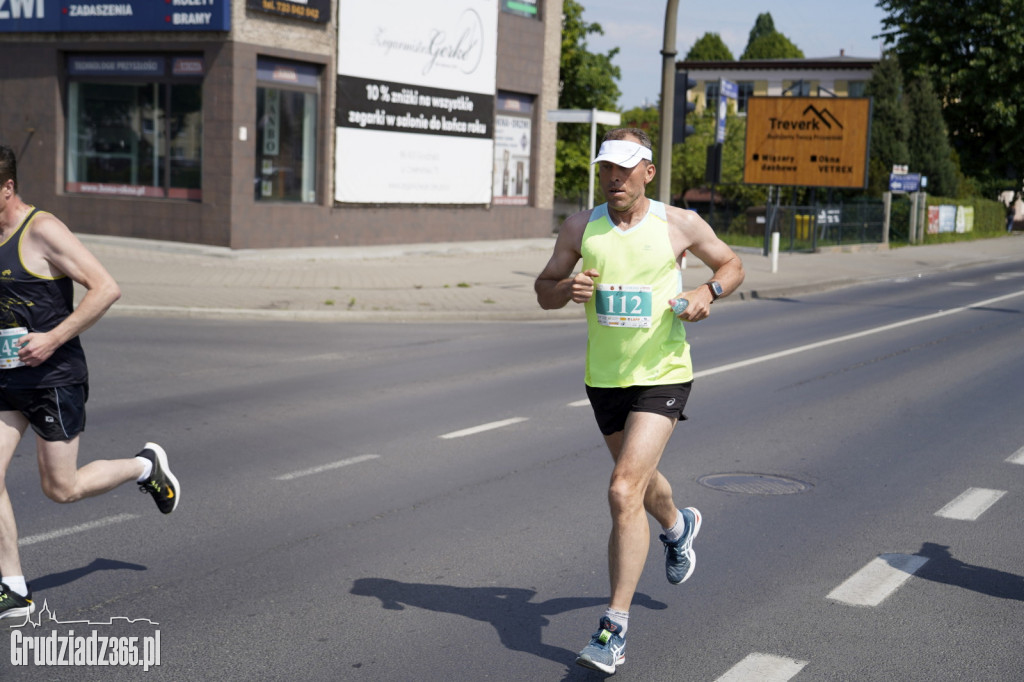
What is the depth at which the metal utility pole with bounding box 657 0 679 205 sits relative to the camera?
59.6 ft

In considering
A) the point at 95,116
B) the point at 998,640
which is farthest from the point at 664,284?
the point at 95,116

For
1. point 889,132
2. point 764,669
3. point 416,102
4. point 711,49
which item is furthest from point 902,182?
point 711,49

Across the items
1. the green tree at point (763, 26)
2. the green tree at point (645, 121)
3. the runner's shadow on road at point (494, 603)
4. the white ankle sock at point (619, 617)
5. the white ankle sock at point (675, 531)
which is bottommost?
the runner's shadow on road at point (494, 603)

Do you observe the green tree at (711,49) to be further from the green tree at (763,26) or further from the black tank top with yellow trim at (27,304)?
the black tank top with yellow trim at (27,304)

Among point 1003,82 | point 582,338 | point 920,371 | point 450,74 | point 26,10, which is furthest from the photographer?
point 1003,82

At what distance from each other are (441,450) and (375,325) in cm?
752

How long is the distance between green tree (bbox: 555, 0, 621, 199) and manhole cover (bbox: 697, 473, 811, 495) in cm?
4004

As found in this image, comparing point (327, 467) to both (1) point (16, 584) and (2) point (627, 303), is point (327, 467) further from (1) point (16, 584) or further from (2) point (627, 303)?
(2) point (627, 303)

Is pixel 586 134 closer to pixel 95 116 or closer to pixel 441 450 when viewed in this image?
pixel 95 116

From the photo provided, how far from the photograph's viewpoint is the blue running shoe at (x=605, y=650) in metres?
4.20

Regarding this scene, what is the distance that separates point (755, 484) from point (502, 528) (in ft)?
6.33

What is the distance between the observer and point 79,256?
4.77 meters

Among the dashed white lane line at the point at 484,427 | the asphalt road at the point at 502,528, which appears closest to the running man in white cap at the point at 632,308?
the asphalt road at the point at 502,528

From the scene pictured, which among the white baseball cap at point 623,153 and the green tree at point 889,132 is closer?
the white baseball cap at point 623,153
